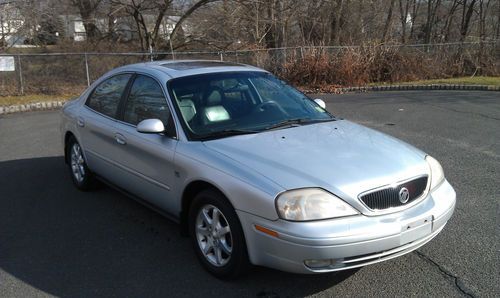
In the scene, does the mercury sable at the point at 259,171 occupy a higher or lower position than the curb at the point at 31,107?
higher

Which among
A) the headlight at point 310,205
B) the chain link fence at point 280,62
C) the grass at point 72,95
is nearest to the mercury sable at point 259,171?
the headlight at point 310,205

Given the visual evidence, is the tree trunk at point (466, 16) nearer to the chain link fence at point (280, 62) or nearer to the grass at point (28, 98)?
the chain link fence at point (280, 62)

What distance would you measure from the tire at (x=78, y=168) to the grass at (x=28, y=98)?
989cm

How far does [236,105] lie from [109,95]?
5.48 ft

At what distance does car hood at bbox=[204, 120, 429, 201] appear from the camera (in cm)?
310

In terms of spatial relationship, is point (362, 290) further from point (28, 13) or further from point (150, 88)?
point (28, 13)

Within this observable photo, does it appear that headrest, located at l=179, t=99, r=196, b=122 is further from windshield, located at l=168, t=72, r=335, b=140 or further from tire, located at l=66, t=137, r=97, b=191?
tire, located at l=66, t=137, r=97, b=191

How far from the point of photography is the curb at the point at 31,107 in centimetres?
1385

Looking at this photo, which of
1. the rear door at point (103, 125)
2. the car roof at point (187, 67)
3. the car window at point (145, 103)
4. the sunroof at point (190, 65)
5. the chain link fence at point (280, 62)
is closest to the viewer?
the car window at point (145, 103)

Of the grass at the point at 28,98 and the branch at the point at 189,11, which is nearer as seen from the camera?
the grass at the point at 28,98

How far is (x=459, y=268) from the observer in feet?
11.8

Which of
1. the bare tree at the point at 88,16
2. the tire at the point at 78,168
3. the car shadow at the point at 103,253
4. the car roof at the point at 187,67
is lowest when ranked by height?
the car shadow at the point at 103,253

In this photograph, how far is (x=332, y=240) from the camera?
9.54 feet

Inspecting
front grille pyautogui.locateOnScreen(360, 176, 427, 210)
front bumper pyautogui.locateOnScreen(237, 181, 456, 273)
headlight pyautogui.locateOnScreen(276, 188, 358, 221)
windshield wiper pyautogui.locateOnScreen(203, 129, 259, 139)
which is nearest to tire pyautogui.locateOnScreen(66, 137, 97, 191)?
windshield wiper pyautogui.locateOnScreen(203, 129, 259, 139)
